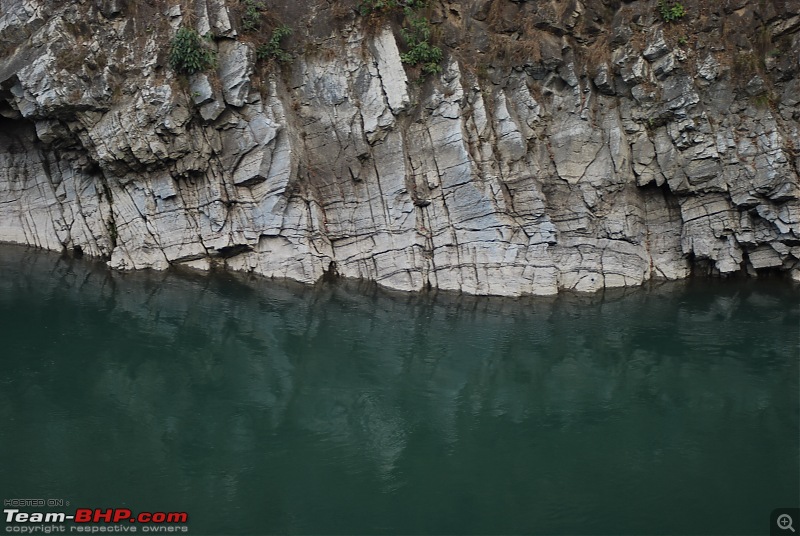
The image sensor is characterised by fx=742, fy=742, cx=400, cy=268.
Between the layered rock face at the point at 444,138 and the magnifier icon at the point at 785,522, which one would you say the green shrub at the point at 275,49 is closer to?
the layered rock face at the point at 444,138

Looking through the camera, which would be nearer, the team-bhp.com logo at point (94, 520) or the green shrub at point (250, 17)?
the team-bhp.com logo at point (94, 520)

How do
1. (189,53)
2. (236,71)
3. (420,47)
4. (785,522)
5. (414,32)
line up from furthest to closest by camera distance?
1. (414,32)
2. (420,47)
3. (236,71)
4. (189,53)
5. (785,522)

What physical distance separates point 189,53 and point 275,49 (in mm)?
3569

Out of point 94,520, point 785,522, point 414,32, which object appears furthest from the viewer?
point 414,32

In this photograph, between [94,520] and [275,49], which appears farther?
[275,49]

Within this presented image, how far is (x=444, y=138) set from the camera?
2947 centimetres

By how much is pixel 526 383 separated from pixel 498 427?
3273 mm

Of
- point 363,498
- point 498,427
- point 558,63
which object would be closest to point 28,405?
point 363,498

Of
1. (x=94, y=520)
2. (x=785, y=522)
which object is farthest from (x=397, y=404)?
(x=785, y=522)

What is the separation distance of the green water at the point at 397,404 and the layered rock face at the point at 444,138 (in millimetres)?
1671

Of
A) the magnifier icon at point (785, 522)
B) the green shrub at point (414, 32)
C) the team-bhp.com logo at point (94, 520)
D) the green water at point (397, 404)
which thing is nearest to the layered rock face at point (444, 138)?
the green shrub at point (414, 32)

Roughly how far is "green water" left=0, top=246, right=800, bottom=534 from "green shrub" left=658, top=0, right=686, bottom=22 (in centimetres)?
Answer: 1069

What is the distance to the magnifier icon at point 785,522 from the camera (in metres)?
14.8

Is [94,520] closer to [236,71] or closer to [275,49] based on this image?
[236,71]
